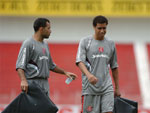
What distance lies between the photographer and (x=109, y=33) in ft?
56.8

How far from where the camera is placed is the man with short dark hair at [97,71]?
6.75 metres

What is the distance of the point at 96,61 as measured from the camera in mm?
6789

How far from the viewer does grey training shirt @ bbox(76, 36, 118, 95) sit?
22.2 ft

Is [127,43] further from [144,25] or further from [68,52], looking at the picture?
[68,52]

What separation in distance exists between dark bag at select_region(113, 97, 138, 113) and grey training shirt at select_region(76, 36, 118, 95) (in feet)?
0.91

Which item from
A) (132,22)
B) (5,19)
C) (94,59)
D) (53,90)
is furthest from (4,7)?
(94,59)

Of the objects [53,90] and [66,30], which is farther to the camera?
[66,30]

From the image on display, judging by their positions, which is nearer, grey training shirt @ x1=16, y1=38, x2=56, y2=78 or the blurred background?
grey training shirt @ x1=16, y1=38, x2=56, y2=78

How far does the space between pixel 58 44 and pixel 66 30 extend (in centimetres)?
59

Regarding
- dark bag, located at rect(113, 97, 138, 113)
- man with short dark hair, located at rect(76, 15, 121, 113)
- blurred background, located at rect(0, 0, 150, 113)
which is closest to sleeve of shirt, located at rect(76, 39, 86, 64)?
man with short dark hair, located at rect(76, 15, 121, 113)

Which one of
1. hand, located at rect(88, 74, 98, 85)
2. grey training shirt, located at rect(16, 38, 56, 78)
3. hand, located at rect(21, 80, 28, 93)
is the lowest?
hand, located at rect(21, 80, 28, 93)

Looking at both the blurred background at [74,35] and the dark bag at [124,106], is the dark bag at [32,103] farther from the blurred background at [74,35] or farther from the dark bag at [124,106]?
the blurred background at [74,35]

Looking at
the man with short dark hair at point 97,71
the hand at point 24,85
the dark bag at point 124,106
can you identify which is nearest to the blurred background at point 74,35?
the dark bag at point 124,106

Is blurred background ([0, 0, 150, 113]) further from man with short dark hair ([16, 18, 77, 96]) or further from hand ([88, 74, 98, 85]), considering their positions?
hand ([88, 74, 98, 85])
